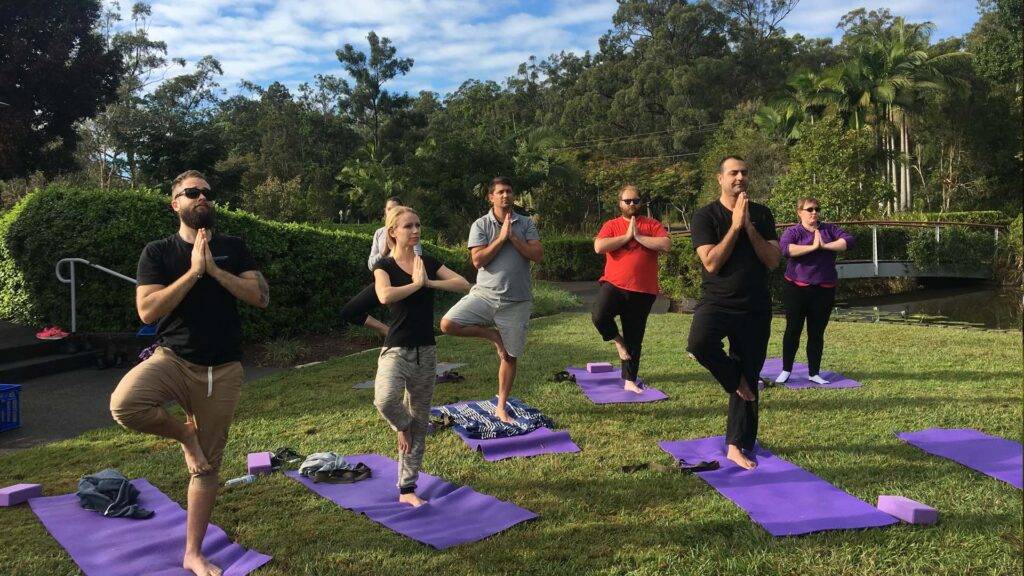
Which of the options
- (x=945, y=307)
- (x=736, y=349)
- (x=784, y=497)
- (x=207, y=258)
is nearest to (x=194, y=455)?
(x=207, y=258)

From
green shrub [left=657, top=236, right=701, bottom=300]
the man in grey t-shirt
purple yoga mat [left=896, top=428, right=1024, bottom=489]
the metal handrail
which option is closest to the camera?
purple yoga mat [left=896, top=428, right=1024, bottom=489]

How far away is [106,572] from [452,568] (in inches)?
64.9

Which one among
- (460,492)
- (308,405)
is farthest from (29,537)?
(308,405)

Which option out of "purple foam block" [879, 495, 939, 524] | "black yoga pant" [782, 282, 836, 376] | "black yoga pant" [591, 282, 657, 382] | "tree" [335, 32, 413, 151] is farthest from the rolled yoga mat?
"tree" [335, 32, 413, 151]

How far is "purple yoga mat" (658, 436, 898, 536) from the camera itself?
12.2ft

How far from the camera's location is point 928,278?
20172 mm

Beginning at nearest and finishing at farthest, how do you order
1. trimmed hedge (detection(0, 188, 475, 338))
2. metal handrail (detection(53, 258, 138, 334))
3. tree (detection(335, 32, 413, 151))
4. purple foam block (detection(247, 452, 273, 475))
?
purple foam block (detection(247, 452, 273, 475)), metal handrail (detection(53, 258, 138, 334)), trimmed hedge (detection(0, 188, 475, 338)), tree (detection(335, 32, 413, 151))

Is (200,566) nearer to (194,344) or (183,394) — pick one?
(183,394)

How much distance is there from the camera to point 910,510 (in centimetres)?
371

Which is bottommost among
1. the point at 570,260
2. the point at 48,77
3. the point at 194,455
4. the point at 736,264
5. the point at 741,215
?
the point at 194,455

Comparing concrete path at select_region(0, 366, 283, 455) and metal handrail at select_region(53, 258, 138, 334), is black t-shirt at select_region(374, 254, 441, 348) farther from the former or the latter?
metal handrail at select_region(53, 258, 138, 334)

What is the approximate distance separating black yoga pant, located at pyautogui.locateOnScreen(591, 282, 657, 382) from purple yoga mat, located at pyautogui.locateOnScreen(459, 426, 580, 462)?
5.52ft

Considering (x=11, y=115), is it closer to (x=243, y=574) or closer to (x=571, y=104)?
(x=243, y=574)

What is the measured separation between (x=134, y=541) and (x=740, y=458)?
365 cm
